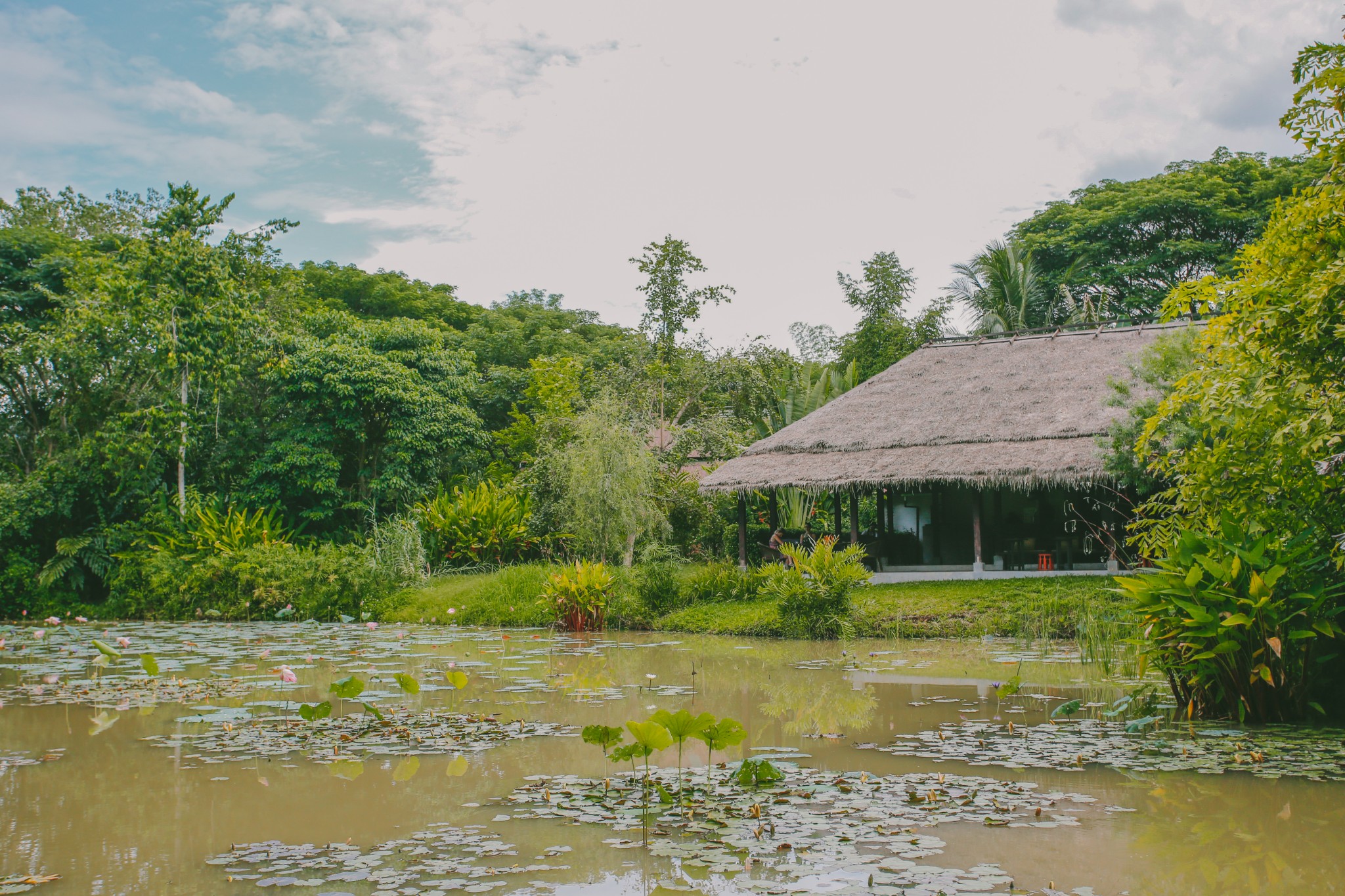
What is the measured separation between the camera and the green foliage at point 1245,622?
550 cm

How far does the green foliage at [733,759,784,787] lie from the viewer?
442 cm

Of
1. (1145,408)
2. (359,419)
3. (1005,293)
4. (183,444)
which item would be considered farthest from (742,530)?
(1005,293)

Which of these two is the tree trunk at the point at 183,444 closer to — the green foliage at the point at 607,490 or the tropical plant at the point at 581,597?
the green foliage at the point at 607,490

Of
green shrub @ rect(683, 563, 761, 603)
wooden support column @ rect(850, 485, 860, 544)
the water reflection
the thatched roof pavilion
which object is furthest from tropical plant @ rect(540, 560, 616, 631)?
the water reflection

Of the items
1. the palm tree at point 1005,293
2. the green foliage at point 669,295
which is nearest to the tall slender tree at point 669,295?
the green foliage at point 669,295

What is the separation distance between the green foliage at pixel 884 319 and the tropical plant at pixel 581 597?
47.0ft

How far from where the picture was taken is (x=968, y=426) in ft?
53.1

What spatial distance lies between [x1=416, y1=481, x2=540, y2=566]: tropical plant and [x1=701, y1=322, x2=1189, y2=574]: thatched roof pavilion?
4.12 metres

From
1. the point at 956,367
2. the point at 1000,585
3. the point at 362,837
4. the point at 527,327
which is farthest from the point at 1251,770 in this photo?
the point at 527,327

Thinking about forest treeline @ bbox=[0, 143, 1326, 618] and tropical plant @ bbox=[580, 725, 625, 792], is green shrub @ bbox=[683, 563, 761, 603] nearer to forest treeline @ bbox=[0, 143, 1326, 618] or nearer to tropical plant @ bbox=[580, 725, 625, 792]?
forest treeline @ bbox=[0, 143, 1326, 618]

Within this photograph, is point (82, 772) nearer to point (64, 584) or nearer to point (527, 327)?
point (64, 584)

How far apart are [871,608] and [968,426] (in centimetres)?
455

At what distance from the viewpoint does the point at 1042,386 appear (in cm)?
1695

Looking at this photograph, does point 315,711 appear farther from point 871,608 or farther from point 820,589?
A: point 871,608
